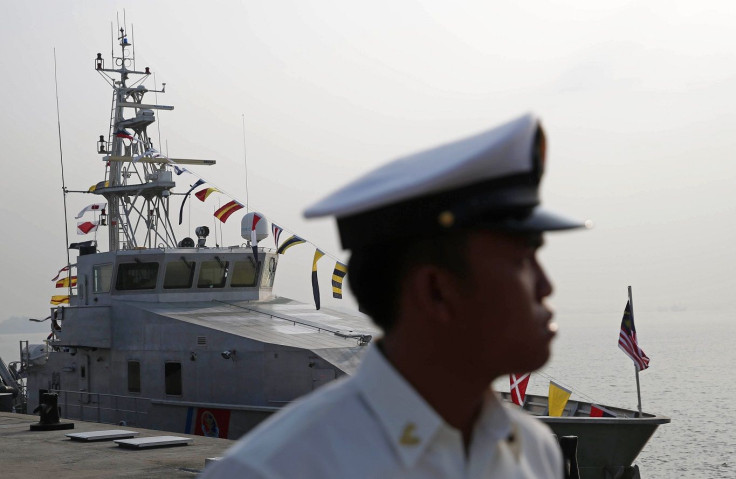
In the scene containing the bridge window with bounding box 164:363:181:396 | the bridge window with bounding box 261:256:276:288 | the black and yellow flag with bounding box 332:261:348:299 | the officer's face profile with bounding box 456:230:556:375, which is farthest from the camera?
the bridge window with bounding box 261:256:276:288

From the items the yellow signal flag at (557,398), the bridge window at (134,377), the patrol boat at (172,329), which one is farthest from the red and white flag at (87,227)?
the yellow signal flag at (557,398)

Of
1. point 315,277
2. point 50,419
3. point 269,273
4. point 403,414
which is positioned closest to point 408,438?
point 403,414

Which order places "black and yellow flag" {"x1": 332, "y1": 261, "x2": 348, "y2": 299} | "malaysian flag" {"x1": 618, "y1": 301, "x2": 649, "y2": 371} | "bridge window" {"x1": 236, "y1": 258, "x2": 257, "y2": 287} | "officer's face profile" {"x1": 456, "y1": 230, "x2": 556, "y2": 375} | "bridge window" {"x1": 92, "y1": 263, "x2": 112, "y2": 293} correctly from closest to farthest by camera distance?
"officer's face profile" {"x1": 456, "y1": 230, "x2": 556, "y2": 375} → "malaysian flag" {"x1": 618, "y1": 301, "x2": 649, "y2": 371} → "black and yellow flag" {"x1": 332, "y1": 261, "x2": 348, "y2": 299} → "bridge window" {"x1": 92, "y1": 263, "x2": 112, "y2": 293} → "bridge window" {"x1": 236, "y1": 258, "x2": 257, "y2": 287}

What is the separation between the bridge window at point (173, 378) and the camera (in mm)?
15672

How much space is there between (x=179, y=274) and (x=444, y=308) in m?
16.5

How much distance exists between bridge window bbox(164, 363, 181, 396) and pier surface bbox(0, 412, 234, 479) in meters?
2.16

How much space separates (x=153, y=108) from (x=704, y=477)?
18.9 meters

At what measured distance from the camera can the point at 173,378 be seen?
1575cm

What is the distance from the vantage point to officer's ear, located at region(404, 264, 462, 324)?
4.65 ft

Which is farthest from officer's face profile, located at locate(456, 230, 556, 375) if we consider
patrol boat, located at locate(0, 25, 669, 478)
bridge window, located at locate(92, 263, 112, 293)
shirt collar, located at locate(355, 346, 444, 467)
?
bridge window, located at locate(92, 263, 112, 293)

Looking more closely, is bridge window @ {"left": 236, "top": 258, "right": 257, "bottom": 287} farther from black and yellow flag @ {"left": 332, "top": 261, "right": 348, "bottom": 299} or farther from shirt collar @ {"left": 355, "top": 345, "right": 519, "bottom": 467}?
shirt collar @ {"left": 355, "top": 345, "right": 519, "bottom": 467}

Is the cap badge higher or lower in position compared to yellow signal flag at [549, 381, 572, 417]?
higher

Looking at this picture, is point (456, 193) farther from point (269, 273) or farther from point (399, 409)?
point (269, 273)

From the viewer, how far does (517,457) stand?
151cm
